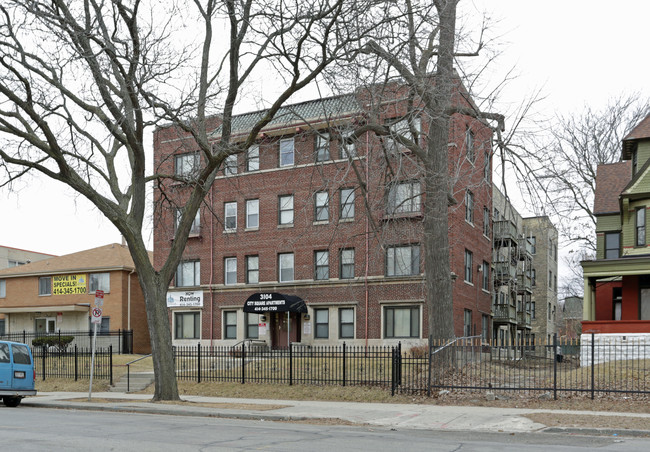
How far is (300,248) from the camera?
37062 mm

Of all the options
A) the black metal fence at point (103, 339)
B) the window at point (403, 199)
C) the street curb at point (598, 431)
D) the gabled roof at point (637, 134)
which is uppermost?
the gabled roof at point (637, 134)

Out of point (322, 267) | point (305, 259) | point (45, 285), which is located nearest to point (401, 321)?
point (322, 267)

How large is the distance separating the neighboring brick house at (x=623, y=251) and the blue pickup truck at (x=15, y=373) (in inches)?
745

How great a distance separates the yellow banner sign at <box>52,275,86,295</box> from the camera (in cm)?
4669

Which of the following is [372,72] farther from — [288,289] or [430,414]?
[288,289]

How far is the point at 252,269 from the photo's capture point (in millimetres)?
38750

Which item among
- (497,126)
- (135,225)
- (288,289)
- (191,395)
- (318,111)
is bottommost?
(191,395)

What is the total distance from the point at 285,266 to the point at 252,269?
6.94 feet

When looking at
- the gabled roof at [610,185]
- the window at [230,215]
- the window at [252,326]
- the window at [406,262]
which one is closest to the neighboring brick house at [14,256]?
the window at [230,215]

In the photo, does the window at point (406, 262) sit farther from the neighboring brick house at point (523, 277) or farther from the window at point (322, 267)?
the neighboring brick house at point (523, 277)

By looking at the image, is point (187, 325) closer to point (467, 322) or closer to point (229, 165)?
point (229, 165)

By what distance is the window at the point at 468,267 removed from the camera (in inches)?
1446

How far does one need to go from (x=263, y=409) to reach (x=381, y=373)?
5.96 m

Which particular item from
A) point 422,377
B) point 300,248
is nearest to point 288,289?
point 300,248
